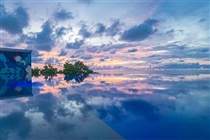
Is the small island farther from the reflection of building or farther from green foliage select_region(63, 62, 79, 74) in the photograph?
the reflection of building

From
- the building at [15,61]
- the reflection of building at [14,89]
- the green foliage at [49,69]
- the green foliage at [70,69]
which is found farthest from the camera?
the green foliage at [49,69]

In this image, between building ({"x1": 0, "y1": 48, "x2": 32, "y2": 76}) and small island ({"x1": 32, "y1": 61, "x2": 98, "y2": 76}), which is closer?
building ({"x1": 0, "y1": 48, "x2": 32, "y2": 76})

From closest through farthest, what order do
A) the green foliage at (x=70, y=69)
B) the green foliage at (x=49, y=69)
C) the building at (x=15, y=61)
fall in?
1. the building at (x=15, y=61)
2. the green foliage at (x=70, y=69)
3. the green foliage at (x=49, y=69)

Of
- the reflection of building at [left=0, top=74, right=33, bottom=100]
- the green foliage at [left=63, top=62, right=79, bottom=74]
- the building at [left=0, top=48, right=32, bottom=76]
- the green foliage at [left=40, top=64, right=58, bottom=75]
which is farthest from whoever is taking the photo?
the green foliage at [left=40, top=64, right=58, bottom=75]

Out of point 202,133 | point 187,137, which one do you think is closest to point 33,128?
point 187,137

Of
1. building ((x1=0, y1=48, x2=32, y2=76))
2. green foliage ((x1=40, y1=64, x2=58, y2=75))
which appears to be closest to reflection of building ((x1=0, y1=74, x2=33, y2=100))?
building ((x1=0, y1=48, x2=32, y2=76))

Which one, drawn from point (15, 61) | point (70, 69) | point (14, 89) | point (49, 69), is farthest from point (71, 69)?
point (14, 89)

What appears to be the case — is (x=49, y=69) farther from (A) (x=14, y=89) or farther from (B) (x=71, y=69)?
(A) (x=14, y=89)

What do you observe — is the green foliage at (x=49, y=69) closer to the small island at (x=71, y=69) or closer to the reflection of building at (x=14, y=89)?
the small island at (x=71, y=69)

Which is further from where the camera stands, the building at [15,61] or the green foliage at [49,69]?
the green foliage at [49,69]

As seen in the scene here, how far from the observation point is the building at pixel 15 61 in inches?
821

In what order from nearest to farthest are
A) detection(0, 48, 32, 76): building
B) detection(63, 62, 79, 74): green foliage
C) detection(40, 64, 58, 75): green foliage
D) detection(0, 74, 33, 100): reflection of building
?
detection(0, 74, 33, 100): reflection of building → detection(0, 48, 32, 76): building → detection(63, 62, 79, 74): green foliage → detection(40, 64, 58, 75): green foliage

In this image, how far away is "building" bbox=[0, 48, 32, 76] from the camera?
20844 millimetres

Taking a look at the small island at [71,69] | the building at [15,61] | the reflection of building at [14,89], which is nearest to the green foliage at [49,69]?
the small island at [71,69]
